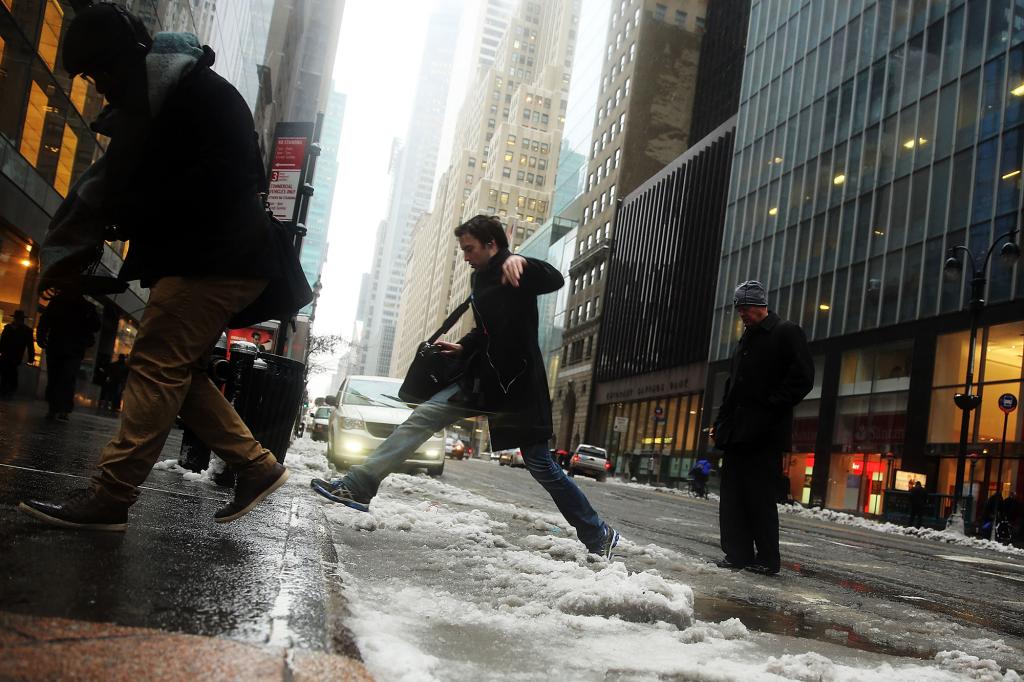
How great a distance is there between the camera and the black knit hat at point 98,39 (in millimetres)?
3434

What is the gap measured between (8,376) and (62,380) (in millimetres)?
4763

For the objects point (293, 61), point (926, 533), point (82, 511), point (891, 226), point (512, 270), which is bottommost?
point (926, 533)

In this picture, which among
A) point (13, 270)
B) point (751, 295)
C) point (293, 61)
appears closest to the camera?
point (751, 295)

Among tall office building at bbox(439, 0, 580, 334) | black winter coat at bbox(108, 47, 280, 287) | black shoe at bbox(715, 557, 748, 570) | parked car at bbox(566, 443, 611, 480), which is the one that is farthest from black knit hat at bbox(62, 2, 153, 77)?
tall office building at bbox(439, 0, 580, 334)

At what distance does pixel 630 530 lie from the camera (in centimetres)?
897

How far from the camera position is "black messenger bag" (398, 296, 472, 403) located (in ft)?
17.8

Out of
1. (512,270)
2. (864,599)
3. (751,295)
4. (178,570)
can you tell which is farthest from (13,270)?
(864,599)

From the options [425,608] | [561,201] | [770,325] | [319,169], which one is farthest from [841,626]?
[319,169]

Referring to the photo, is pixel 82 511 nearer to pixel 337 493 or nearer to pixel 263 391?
pixel 337 493

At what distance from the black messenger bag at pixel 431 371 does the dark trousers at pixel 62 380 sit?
27.0 feet

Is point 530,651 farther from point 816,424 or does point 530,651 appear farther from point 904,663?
point 816,424

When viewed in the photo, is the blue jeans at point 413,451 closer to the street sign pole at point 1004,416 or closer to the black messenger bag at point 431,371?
the black messenger bag at point 431,371

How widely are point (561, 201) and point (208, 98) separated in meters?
87.3

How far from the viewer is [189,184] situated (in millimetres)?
3500
